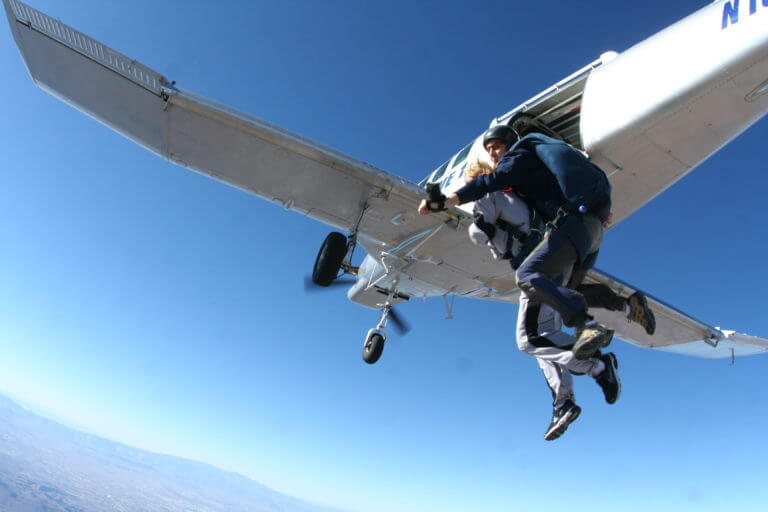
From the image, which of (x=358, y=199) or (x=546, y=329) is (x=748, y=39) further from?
(x=358, y=199)

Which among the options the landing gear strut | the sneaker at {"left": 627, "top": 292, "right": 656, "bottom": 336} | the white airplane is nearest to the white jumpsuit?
the sneaker at {"left": 627, "top": 292, "right": 656, "bottom": 336}

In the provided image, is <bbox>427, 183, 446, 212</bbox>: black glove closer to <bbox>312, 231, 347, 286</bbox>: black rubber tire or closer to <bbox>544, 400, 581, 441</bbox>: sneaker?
<bbox>544, 400, 581, 441</bbox>: sneaker

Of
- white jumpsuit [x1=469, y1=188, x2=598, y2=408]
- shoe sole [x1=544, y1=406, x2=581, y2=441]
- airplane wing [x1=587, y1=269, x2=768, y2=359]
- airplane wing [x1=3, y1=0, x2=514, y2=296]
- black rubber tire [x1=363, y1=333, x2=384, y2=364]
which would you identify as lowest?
shoe sole [x1=544, y1=406, x2=581, y2=441]

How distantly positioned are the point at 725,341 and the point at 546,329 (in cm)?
982

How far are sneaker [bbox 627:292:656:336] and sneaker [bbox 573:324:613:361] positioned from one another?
909 mm

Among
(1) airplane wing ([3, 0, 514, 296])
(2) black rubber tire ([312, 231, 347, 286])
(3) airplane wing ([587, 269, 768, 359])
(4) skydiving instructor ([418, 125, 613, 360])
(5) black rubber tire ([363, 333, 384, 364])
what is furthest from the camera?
(5) black rubber tire ([363, 333, 384, 364])

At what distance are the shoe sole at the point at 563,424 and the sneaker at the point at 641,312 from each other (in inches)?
34.4

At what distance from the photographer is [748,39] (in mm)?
4688

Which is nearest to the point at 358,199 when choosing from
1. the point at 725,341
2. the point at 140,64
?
the point at 140,64

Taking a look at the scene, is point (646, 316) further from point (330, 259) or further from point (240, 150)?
point (240, 150)

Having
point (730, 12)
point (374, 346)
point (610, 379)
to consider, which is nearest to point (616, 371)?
point (610, 379)

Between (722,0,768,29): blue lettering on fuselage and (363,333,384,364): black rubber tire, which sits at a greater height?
(722,0,768,29): blue lettering on fuselage

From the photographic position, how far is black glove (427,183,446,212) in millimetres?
3189

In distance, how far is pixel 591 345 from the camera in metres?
2.56
